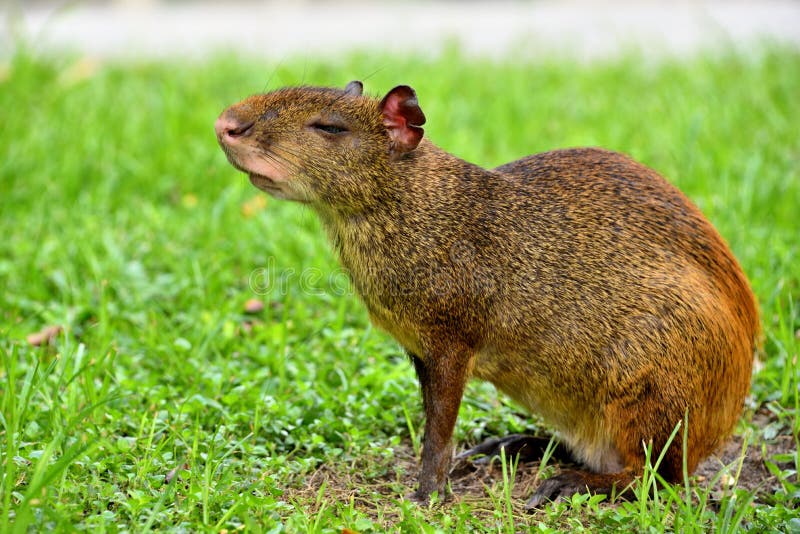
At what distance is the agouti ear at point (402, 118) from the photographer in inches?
134

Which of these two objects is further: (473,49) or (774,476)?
(473,49)

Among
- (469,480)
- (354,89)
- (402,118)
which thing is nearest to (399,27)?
(354,89)

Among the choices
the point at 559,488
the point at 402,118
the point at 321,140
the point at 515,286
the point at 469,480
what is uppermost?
the point at 402,118

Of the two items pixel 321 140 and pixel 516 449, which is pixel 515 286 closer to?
pixel 516 449

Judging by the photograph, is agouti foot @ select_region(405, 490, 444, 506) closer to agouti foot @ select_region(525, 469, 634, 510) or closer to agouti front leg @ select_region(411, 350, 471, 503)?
agouti front leg @ select_region(411, 350, 471, 503)

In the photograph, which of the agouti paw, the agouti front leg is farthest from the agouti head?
the agouti paw

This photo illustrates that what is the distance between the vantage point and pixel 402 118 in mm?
3445

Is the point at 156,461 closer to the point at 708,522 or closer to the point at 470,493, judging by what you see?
the point at 470,493

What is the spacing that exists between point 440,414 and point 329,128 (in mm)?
1040

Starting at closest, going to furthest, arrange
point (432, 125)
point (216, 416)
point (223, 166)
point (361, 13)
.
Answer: point (216, 416) → point (223, 166) → point (432, 125) → point (361, 13)

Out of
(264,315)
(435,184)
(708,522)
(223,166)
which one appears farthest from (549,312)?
(223,166)

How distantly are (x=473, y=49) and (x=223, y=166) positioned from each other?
3.91 m

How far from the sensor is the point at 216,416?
376 centimetres

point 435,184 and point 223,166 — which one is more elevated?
point 435,184
